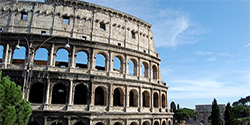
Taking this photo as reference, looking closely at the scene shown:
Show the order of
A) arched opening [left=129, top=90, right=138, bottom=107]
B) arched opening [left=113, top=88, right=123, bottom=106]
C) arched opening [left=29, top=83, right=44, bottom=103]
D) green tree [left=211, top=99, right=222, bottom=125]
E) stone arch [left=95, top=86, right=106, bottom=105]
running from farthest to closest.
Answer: green tree [left=211, top=99, right=222, bottom=125]
arched opening [left=129, top=90, right=138, bottom=107]
arched opening [left=113, top=88, right=123, bottom=106]
stone arch [left=95, top=86, right=106, bottom=105]
arched opening [left=29, top=83, right=44, bottom=103]

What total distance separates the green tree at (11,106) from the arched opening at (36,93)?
750cm

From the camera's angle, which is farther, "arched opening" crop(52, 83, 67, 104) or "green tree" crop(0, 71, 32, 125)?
Answer: "arched opening" crop(52, 83, 67, 104)

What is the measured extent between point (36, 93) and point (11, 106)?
28.6ft

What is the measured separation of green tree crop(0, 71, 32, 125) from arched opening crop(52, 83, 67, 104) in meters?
7.88

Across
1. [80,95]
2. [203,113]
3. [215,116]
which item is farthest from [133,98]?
[203,113]

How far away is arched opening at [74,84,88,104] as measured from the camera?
938 inches

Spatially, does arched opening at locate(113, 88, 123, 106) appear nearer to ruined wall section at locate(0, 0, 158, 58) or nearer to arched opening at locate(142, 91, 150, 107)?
arched opening at locate(142, 91, 150, 107)

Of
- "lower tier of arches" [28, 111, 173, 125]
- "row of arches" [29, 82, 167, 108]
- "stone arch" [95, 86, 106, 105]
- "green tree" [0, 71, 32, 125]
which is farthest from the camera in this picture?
"stone arch" [95, 86, 106, 105]

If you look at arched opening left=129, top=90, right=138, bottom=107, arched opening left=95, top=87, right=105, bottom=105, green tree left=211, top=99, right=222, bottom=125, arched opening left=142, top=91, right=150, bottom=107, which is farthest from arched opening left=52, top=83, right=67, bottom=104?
green tree left=211, top=99, right=222, bottom=125

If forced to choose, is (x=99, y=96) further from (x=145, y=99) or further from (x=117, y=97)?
(x=145, y=99)

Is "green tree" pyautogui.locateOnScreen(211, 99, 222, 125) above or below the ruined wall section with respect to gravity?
below

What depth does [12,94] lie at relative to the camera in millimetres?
14633

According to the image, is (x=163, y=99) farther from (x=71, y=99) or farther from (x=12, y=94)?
(x=12, y=94)

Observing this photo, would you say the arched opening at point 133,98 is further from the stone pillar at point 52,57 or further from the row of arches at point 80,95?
the stone pillar at point 52,57
